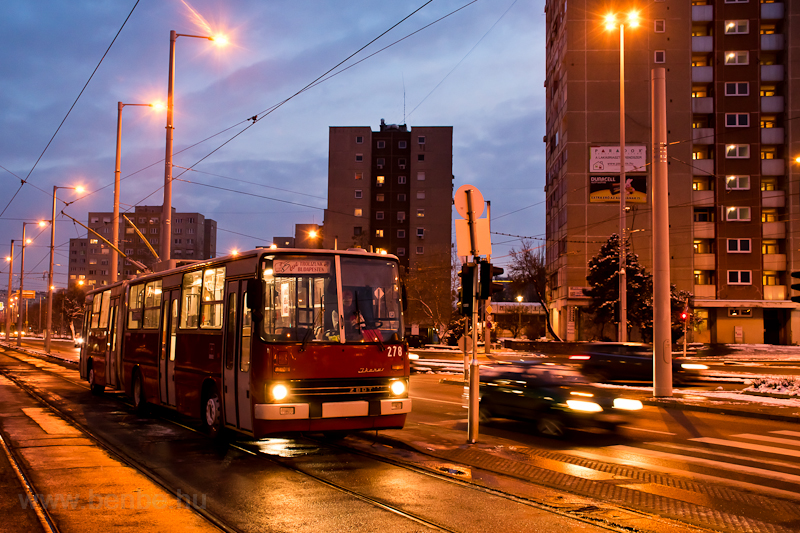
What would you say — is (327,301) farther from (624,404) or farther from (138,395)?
(138,395)

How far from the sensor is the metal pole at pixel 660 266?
1827 cm

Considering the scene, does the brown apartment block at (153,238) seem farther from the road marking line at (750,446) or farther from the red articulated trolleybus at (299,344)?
the road marking line at (750,446)

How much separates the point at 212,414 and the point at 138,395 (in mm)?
5187

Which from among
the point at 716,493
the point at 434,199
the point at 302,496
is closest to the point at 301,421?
the point at 302,496

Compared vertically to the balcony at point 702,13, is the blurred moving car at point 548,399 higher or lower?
lower

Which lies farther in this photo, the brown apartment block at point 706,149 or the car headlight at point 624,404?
the brown apartment block at point 706,149

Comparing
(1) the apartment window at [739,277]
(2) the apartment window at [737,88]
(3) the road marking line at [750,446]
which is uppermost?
(2) the apartment window at [737,88]

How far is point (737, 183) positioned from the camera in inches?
2233

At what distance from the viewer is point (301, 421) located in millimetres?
9633

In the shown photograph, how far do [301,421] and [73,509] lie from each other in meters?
3.34

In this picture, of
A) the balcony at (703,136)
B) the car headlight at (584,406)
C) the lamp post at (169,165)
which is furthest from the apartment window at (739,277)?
the car headlight at (584,406)

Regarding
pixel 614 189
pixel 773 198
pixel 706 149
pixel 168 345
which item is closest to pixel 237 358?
pixel 168 345

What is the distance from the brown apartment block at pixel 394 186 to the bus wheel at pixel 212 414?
3033 inches

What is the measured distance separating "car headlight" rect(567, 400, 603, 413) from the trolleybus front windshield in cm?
366
